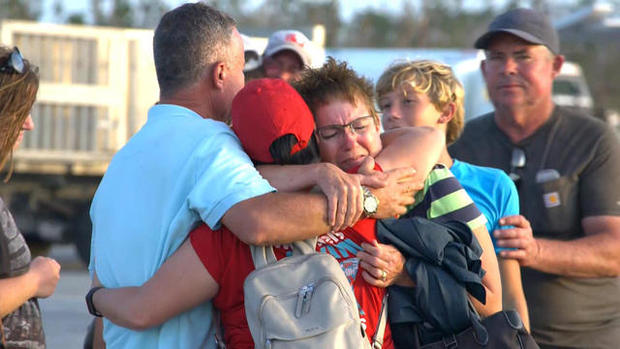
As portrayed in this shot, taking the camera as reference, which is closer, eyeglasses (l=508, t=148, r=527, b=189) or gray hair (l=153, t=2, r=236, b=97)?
gray hair (l=153, t=2, r=236, b=97)

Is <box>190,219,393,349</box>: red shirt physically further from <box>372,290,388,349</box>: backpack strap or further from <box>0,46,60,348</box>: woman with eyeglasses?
<box>0,46,60,348</box>: woman with eyeglasses

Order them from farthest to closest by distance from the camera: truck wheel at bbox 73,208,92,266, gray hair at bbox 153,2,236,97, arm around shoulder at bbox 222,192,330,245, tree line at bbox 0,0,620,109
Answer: tree line at bbox 0,0,620,109, truck wheel at bbox 73,208,92,266, gray hair at bbox 153,2,236,97, arm around shoulder at bbox 222,192,330,245

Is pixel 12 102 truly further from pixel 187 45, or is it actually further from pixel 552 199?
pixel 552 199

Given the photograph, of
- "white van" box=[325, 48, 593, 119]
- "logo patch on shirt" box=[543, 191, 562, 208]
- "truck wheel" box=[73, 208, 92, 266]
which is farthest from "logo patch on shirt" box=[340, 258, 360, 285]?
"truck wheel" box=[73, 208, 92, 266]

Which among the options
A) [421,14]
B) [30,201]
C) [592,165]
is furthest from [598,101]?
[592,165]

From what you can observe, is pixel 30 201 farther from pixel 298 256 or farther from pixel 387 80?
pixel 298 256

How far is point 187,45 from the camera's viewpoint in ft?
8.71

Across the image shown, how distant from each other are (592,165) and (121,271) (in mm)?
2199

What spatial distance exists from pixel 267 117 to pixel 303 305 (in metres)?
0.53

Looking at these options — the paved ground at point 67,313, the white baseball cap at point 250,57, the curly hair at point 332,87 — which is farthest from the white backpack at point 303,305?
the paved ground at point 67,313

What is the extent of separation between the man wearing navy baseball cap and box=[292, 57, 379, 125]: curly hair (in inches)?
44.0

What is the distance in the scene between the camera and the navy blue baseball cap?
13.3 feet

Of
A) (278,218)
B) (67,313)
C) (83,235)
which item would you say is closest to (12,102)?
(278,218)

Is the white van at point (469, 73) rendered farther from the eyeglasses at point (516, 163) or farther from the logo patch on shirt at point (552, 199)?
the logo patch on shirt at point (552, 199)
